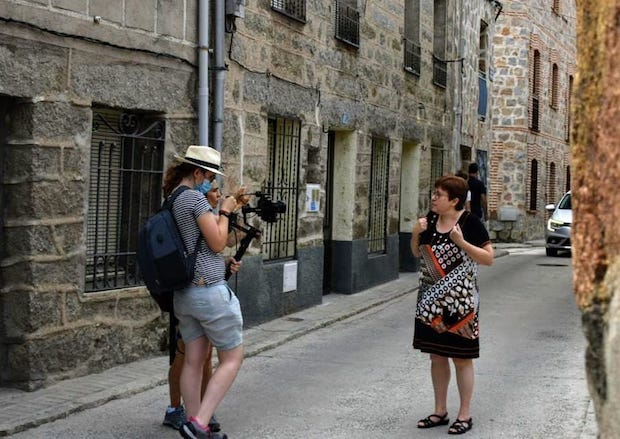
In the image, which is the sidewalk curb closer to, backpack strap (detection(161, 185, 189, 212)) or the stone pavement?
the stone pavement

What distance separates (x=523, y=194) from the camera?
2895cm

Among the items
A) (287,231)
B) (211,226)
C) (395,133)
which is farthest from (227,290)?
(395,133)

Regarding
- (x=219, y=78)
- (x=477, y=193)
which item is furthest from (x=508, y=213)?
(x=219, y=78)

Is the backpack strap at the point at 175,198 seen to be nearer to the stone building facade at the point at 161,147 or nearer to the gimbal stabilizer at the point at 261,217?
the gimbal stabilizer at the point at 261,217

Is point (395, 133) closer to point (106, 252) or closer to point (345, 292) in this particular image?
point (345, 292)

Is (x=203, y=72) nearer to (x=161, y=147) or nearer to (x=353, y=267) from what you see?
(x=161, y=147)

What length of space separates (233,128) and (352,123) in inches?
151

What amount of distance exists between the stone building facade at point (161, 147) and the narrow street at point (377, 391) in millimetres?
851

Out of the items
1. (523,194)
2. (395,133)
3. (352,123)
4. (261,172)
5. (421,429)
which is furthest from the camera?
(523,194)

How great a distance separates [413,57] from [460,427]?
10.9m

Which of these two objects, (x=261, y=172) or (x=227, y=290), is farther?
(x=261, y=172)

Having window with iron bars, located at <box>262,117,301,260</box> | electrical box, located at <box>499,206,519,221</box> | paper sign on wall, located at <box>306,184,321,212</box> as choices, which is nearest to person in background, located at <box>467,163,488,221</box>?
paper sign on wall, located at <box>306,184,321,212</box>

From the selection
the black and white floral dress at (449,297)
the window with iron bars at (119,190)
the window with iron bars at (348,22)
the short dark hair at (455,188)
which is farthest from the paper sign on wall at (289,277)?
the short dark hair at (455,188)

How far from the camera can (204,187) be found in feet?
18.5
